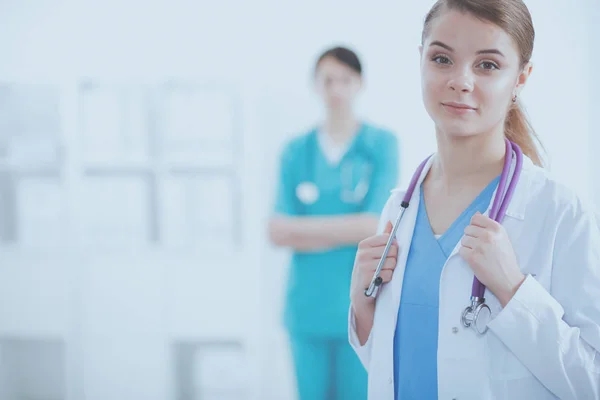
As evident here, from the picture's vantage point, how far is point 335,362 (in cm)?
207

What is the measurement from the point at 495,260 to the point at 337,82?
1.47 meters

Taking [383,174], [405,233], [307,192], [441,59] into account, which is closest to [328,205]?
[307,192]

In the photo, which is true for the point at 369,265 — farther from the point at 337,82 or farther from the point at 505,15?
the point at 337,82

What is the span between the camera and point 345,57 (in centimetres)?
219

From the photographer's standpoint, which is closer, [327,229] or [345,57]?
[327,229]

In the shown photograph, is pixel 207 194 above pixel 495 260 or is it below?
above

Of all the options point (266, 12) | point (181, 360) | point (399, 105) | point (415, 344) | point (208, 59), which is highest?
point (266, 12)

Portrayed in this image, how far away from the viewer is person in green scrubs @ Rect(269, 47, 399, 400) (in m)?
2.03

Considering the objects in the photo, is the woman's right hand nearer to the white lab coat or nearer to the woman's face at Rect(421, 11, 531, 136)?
the white lab coat

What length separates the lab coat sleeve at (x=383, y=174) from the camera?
80.6 inches

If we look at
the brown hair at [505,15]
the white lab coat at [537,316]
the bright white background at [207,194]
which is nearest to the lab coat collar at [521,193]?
the white lab coat at [537,316]

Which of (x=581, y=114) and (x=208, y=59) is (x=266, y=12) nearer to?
(x=208, y=59)

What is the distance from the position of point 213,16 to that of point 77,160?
94 centimetres

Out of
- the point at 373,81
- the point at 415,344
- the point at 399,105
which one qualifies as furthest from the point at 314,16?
the point at 415,344
